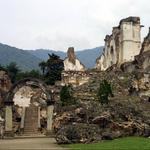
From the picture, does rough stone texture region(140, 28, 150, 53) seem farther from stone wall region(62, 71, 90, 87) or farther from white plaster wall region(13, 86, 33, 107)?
white plaster wall region(13, 86, 33, 107)

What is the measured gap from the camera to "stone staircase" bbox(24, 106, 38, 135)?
43.4 m

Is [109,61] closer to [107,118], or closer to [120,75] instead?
[120,75]

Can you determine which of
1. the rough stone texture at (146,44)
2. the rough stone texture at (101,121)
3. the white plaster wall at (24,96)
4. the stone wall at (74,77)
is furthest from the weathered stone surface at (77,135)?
the rough stone texture at (146,44)

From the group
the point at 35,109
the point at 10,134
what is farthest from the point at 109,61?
the point at 10,134

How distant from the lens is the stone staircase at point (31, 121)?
43.4 meters

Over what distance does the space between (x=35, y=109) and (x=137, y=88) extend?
10.7 m

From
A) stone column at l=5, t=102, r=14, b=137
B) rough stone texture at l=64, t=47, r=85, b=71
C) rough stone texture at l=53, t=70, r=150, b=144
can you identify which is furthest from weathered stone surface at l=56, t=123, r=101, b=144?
rough stone texture at l=64, t=47, r=85, b=71

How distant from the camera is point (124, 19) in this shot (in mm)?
74562

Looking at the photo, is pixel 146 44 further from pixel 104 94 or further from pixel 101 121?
pixel 101 121

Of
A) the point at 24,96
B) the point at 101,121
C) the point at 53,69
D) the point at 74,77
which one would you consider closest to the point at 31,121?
the point at 24,96

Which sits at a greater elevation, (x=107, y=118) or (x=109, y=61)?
(x=109, y=61)

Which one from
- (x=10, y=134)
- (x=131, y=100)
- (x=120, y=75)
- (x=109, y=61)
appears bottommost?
(x=10, y=134)

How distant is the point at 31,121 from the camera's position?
45.5 metres

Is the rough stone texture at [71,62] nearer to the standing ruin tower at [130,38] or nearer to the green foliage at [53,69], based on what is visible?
the green foliage at [53,69]
